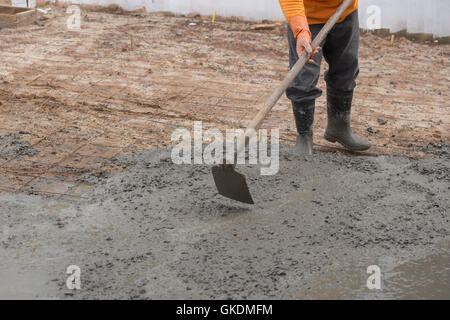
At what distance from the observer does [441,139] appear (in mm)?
4520

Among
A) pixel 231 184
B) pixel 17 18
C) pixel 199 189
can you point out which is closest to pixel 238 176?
pixel 231 184

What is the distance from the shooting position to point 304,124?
161 inches

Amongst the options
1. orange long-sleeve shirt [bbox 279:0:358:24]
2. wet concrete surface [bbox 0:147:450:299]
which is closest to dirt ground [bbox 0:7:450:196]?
wet concrete surface [bbox 0:147:450:299]

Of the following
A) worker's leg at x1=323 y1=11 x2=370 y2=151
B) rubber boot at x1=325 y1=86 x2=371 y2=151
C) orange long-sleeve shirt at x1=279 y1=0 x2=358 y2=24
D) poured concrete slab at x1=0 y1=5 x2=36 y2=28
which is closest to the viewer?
orange long-sleeve shirt at x1=279 y1=0 x2=358 y2=24

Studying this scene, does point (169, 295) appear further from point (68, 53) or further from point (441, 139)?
point (68, 53)

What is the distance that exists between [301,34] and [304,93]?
59 cm

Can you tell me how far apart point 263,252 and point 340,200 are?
0.76m

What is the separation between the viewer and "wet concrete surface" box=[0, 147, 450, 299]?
2.66m

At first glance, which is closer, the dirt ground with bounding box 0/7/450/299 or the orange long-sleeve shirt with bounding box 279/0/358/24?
the dirt ground with bounding box 0/7/450/299

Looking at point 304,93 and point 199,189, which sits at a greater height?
point 304,93

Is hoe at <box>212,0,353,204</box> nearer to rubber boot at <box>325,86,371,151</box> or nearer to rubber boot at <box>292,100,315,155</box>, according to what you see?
rubber boot at <box>292,100,315,155</box>

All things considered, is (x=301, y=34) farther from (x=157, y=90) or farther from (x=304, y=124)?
(x=157, y=90)

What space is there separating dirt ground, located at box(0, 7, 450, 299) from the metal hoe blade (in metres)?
0.10
